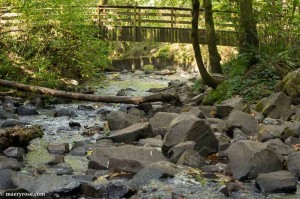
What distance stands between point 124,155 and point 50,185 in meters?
1.22

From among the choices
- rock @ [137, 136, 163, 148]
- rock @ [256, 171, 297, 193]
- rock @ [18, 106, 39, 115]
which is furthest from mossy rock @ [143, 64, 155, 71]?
rock @ [256, 171, 297, 193]

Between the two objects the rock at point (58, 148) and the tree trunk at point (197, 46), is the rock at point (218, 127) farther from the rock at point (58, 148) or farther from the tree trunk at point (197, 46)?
the tree trunk at point (197, 46)

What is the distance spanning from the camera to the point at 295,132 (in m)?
6.74

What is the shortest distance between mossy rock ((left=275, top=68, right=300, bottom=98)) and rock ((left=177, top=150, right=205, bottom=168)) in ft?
12.8

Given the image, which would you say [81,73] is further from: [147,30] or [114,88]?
[147,30]

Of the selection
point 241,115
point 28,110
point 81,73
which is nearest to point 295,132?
point 241,115

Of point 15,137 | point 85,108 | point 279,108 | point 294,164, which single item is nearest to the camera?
point 294,164

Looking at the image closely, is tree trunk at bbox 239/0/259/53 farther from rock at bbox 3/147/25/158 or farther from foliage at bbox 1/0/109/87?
rock at bbox 3/147/25/158

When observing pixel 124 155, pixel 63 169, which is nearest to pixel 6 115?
pixel 63 169

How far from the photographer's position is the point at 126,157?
18.4 feet

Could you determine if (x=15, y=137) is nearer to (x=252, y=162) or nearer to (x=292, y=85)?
(x=252, y=162)

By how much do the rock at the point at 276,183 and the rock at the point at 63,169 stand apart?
7.31 feet

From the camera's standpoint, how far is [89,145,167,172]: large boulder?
216 inches

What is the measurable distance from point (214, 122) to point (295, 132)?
1.62 metres
